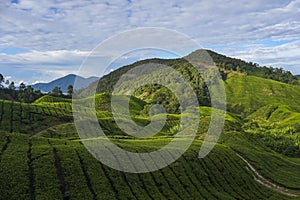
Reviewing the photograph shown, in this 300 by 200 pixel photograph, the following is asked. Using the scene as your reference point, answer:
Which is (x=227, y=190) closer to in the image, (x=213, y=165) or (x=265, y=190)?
(x=213, y=165)

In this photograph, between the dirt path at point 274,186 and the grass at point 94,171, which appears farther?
the dirt path at point 274,186

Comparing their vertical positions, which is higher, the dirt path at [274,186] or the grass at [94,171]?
the grass at [94,171]

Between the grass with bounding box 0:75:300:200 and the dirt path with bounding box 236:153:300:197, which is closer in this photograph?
the grass with bounding box 0:75:300:200

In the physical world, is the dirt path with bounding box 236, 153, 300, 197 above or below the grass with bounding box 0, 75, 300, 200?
below

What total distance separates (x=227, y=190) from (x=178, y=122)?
Answer: 303ft

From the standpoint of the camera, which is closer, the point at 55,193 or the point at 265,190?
the point at 55,193

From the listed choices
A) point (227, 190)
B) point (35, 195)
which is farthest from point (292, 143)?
point (35, 195)

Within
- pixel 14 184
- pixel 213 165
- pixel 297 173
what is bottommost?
pixel 297 173

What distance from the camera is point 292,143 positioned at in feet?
456

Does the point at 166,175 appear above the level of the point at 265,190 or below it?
above

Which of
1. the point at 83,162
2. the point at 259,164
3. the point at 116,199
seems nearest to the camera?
the point at 116,199

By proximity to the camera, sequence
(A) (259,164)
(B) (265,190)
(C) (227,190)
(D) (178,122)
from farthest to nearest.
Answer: (D) (178,122) < (A) (259,164) < (B) (265,190) < (C) (227,190)

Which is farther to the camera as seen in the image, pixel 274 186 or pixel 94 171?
pixel 274 186

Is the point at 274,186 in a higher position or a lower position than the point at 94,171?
lower
